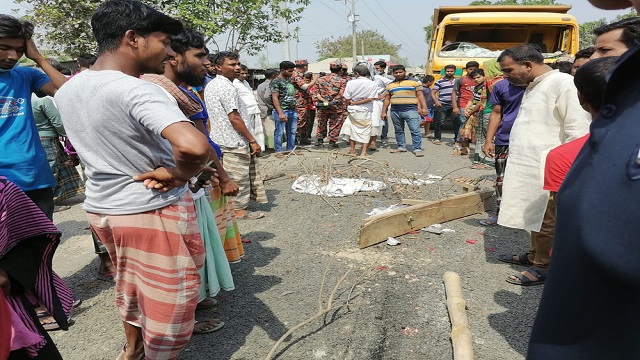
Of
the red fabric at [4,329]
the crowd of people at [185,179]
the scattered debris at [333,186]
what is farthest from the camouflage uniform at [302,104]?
the red fabric at [4,329]

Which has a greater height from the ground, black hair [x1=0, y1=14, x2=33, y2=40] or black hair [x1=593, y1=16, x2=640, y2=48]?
black hair [x1=0, y1=14, x2=33, y2=40]

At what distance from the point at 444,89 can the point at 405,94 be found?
168 centimetres

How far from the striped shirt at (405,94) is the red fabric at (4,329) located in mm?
7815

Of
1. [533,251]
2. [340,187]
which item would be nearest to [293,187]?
[340,187]

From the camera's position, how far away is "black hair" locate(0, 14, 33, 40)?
2.49m

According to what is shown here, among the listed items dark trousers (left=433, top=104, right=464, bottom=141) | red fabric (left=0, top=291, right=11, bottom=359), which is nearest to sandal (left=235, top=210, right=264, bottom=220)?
red fabric (left=0, top=291, right=11, bottom=359)

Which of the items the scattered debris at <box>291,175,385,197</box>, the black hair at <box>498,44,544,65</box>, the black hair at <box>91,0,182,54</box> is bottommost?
the scattered debris at <box>291,175,385,197</box>

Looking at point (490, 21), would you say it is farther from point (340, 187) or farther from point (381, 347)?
point (381, 347)

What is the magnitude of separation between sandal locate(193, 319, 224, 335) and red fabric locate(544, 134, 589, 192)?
→ 89.1 inches

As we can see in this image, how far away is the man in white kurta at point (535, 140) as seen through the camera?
125 inches

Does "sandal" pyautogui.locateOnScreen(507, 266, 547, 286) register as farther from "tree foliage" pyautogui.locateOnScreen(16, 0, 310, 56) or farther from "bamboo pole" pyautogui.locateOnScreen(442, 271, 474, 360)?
"tree foliage" pyautogui.locateOnScreen(16, 0, 310, 56)

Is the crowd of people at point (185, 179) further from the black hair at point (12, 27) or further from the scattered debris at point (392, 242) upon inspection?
the scattered debris at point (392, 242)

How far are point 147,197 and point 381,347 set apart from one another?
62.9 inches

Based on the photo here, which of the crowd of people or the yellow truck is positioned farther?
the yellow truck
